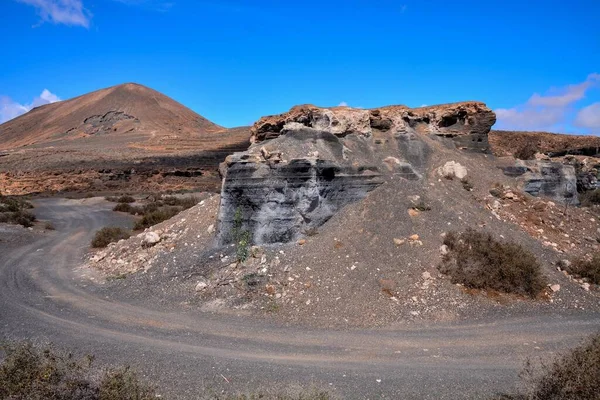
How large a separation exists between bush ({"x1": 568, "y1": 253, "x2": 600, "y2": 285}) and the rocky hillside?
0.68 ft

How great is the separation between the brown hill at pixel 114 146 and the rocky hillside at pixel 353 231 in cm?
3415

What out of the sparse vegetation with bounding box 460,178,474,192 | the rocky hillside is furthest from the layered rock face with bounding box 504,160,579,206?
the sparse vegetation with bounding box 460,178,474,192

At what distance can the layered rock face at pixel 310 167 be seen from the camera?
13.1 m

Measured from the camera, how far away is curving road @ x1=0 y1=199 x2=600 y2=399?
658 centimetres

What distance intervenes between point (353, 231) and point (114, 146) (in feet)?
215

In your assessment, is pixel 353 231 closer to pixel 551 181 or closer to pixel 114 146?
pixel 551 181

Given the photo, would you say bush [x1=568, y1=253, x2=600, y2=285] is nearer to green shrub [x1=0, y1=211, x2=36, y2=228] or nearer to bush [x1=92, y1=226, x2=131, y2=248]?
bush [x1=92, y1=226, x2=131, y2=248]

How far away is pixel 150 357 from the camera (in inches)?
295

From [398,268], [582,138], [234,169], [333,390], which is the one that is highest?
[582,138]

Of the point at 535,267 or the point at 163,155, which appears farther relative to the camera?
the point at 163,155

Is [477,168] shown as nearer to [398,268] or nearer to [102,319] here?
[398,268]

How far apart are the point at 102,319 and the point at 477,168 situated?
1489cm

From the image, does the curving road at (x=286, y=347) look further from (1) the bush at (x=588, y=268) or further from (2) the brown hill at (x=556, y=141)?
(2) the brown hill at (x=556, y=141)

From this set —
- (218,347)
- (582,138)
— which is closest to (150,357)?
(218,347)
